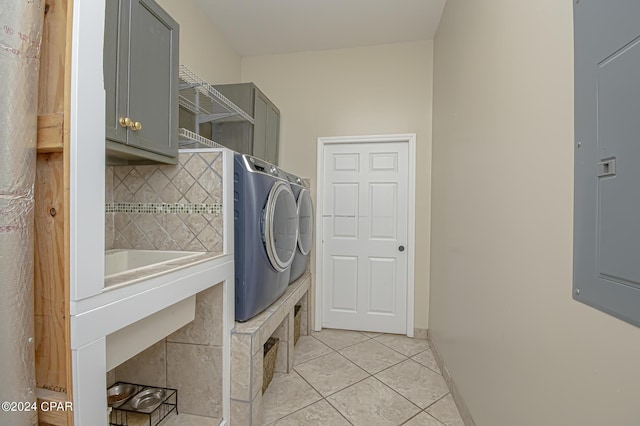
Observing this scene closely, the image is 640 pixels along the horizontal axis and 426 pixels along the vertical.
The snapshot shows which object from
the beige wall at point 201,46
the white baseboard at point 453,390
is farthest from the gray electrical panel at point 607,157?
the beige wall at point 201,46

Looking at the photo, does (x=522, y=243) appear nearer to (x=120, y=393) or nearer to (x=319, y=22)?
(x=120, y=393)

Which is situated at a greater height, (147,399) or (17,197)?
(17,197)

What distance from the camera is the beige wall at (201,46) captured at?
7.22ft

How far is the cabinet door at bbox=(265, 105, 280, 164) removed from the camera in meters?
2.85

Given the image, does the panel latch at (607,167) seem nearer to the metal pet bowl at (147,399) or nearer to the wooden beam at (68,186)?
the wooden beam at (68,186)

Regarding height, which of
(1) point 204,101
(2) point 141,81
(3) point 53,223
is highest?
(1) point 204,101

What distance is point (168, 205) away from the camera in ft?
5.08

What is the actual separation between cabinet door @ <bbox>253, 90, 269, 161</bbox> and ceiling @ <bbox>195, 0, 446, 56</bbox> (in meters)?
0.69

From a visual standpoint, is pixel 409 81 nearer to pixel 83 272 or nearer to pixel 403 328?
pixel 403 328

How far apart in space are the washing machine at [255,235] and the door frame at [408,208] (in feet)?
4.18

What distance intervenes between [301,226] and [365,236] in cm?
91

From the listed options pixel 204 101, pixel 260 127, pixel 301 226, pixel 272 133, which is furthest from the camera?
pixel 272 133

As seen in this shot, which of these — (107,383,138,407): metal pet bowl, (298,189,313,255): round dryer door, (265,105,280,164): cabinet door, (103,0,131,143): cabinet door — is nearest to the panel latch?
(103,0,131,143): cabinet door

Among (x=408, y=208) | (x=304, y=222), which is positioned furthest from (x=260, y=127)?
(x=408, y=208)
